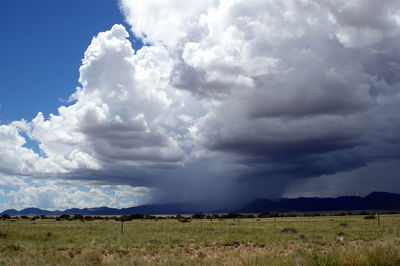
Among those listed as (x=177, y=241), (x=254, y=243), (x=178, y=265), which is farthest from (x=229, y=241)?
(x=178, y=265)

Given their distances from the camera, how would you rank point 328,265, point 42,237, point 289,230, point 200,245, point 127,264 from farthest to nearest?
point 289,230 → point 42,237 → point 200,245 → point 127,264 → point 328,265

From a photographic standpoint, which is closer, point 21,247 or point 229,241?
point 21,247

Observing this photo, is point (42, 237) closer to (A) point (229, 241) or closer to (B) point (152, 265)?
(A) point (229, 241)

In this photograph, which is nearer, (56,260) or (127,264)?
(127,264)

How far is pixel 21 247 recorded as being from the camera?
25891mm

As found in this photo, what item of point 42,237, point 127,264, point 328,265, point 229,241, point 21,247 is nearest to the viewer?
point 328,265

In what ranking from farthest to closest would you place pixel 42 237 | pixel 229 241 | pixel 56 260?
pixel 42 237 → pixel 229 241 → pixel 56 260

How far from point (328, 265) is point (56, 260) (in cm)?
1182

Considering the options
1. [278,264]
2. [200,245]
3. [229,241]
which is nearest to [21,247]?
[200,245]

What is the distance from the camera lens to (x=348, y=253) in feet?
44.3

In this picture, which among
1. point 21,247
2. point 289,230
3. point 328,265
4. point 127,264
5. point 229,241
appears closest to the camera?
point 328,265

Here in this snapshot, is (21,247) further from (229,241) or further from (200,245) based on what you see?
(229,241)

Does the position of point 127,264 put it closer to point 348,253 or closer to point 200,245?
point 348,253

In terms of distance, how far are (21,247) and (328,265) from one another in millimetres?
21726
